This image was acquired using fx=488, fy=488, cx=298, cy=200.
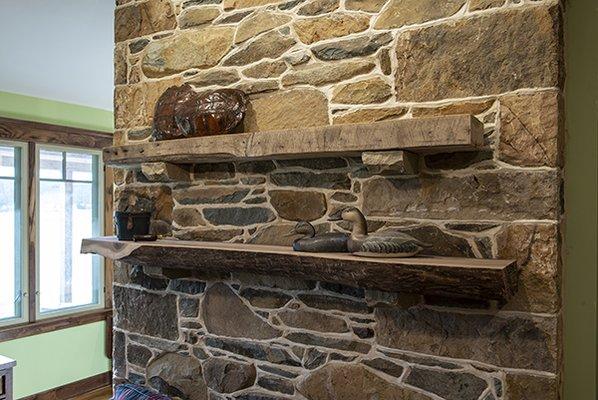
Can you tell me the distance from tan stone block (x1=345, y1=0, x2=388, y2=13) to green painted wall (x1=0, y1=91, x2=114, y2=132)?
363 centimetres

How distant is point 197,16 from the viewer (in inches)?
93.7

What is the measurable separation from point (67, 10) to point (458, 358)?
8.66 feet

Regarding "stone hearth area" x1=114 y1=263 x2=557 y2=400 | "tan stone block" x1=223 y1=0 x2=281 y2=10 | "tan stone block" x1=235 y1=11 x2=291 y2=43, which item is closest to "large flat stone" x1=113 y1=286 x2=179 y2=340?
"stone hearth area" x1=114 y1=263 x2=557 y2=400

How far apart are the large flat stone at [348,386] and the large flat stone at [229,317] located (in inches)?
10.1

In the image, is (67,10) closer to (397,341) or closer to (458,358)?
(397,341)

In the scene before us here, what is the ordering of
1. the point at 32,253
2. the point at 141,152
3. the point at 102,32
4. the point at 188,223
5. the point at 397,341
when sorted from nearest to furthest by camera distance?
the point at 397,341, the point at 141,152, the point at 188,223, the point at 102,32, the point at 32,253

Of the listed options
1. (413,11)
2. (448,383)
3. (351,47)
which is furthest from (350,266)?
(413,11)

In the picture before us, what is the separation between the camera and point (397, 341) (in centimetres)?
186

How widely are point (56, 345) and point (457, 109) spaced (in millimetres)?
4464

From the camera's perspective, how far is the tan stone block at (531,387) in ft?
5.24

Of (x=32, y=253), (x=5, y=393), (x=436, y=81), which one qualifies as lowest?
(x=5, y=393)

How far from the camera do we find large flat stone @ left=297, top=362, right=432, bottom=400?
1.85m

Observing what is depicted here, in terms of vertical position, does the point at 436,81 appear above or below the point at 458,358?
above

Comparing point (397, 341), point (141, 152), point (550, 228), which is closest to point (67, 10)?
point (141, 152)
